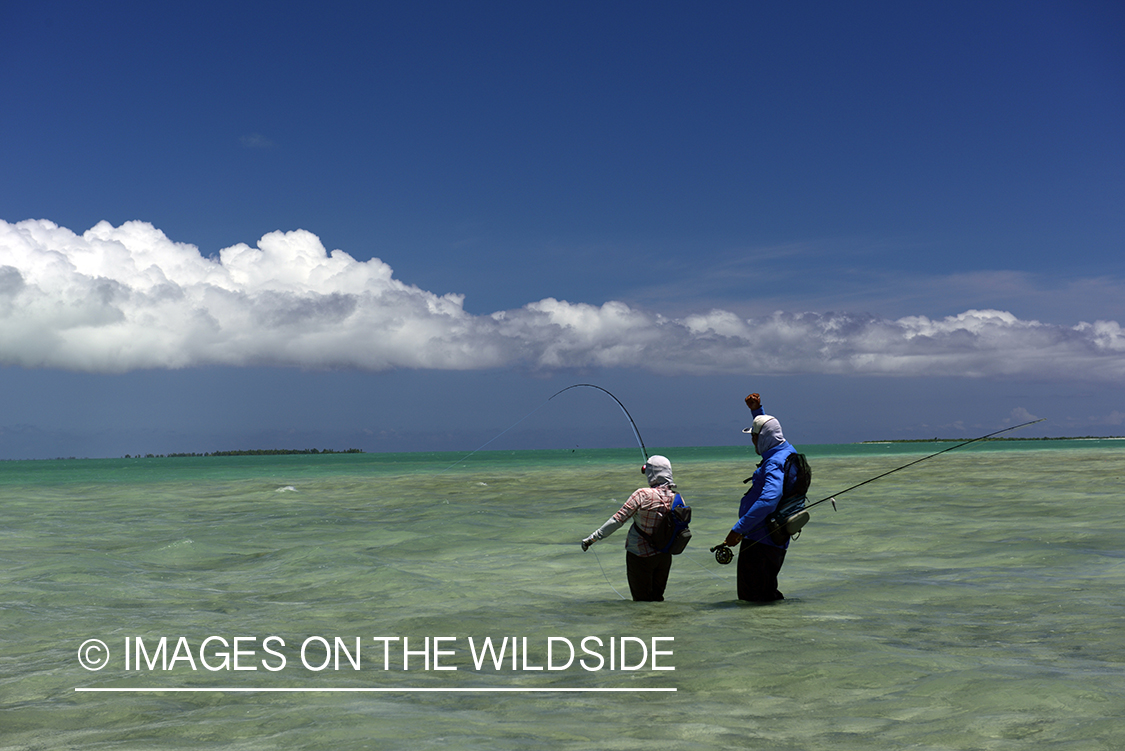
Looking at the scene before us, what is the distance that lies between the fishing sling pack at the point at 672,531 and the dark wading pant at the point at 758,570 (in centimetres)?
72

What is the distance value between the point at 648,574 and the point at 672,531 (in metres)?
1.00

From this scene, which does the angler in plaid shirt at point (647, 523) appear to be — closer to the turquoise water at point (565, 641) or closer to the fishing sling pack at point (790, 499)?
the turquoise water at point (565, 641)

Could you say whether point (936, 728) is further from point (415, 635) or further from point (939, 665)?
point (415, 635)

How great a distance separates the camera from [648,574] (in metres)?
10.4

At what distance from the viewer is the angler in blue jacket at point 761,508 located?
9.13 metres

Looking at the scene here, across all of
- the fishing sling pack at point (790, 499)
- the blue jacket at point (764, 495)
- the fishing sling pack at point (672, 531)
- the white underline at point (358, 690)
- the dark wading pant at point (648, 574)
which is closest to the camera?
the white underline at point (358, 690)

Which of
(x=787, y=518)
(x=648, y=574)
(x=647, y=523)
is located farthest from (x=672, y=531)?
(x=787, y=518)

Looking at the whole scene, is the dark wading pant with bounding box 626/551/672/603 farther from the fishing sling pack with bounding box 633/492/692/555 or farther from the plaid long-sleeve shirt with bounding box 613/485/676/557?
the plaid long-sleeve shirt with bounding box 613/485/676/557

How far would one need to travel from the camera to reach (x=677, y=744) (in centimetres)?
530

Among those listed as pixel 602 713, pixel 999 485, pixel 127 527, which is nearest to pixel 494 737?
pixel 602 713

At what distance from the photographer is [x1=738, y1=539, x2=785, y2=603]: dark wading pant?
974 cm

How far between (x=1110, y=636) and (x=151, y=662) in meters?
9.80

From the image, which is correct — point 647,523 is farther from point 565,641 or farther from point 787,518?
point 565,641

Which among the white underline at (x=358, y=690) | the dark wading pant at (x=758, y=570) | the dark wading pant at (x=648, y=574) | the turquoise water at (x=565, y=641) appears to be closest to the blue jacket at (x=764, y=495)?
the dark wading pant at (x=758, y=570)
